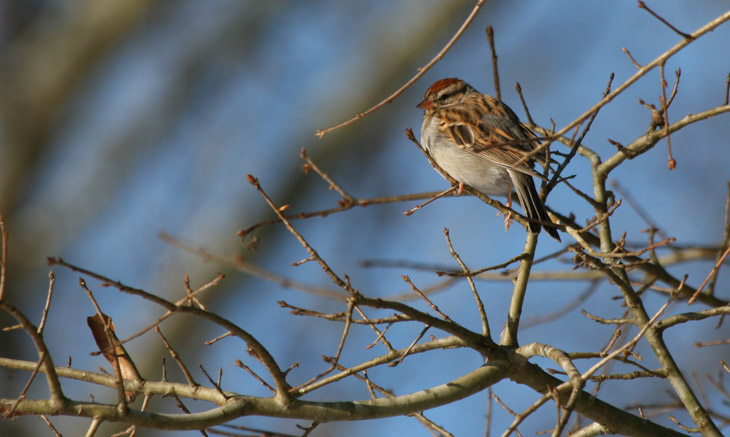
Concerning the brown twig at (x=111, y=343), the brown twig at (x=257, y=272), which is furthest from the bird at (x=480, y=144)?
the brown twig at (x=111, y=343)

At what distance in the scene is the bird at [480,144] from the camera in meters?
4.61

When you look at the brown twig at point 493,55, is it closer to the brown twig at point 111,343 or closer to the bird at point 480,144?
the bird at point 480,144

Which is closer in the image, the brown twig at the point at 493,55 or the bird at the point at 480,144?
the brown twig at the point at 493,55

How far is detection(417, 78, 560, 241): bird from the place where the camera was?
4.61m

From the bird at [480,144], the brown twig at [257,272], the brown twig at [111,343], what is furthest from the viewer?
the bird at [480,144]

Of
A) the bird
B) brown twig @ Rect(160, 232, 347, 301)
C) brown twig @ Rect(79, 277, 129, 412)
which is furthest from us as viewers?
the bird

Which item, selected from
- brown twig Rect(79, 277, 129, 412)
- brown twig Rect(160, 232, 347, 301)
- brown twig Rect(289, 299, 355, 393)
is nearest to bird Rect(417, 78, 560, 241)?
brown twig Rect(160, 232, 347, 301)

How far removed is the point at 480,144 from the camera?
16.1 feet

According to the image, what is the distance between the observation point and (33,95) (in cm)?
906

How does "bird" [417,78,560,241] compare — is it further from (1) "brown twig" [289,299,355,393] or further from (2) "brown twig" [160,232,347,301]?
(1) "brown twig" [289,299,355,393]

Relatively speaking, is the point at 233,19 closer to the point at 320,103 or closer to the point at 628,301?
the point at 320,103

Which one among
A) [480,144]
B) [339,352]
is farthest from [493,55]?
[339,352]

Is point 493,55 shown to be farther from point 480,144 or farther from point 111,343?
point 111,343

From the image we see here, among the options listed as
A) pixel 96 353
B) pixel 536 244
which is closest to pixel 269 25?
pixel 536 244
